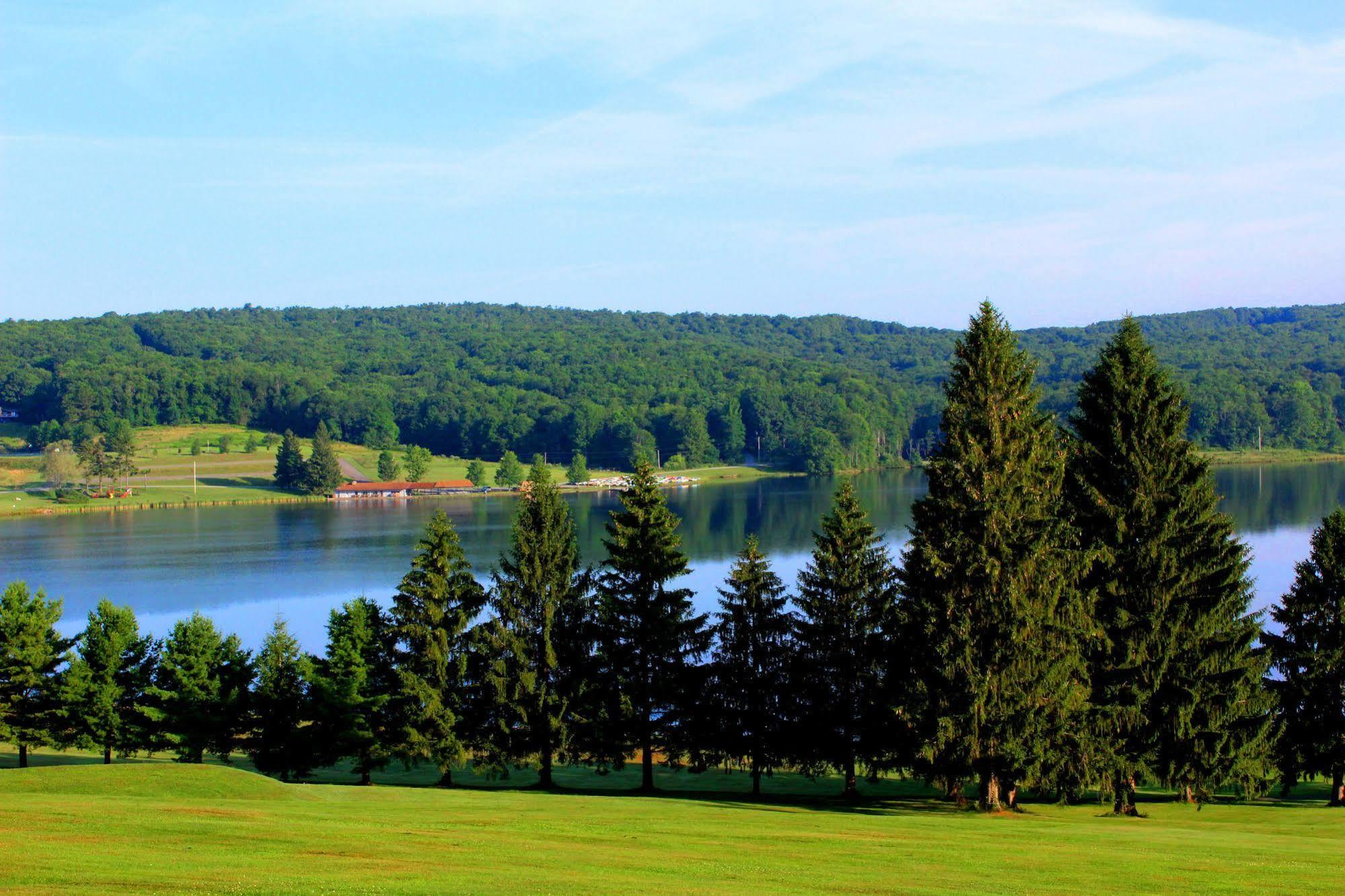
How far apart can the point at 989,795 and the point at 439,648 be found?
1223cm

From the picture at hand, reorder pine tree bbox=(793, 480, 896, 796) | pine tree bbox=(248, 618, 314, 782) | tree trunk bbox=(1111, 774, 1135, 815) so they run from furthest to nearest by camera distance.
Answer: pine tree bbox=(248, 618, 314, 782) → pine tree bbox=(793, 480, 896, 796) → tree trunk bbox=(1111, 774, 1135, 815)

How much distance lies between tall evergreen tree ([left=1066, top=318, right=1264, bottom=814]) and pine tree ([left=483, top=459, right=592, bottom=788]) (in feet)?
36.6

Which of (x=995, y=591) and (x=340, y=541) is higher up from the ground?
(x=995, y=591)

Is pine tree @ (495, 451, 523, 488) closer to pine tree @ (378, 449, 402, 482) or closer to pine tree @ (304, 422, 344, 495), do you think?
pine tree @ (378, 449, 402, 482)

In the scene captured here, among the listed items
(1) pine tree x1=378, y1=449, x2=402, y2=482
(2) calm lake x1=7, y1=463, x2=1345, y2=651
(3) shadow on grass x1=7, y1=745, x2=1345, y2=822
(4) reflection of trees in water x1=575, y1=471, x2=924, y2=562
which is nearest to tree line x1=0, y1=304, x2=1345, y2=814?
(3) shadow on grass x1=7, y1=745, x2=1345, y2=822

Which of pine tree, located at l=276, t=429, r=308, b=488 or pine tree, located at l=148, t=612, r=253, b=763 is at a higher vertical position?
pine tree, located at l=276, t=429, r=308, b=488

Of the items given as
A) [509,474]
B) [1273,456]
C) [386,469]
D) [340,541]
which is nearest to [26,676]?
[340,541]

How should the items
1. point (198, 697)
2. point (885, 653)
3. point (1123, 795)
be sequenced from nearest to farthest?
point (1123, 795) < point (885, 653) < point (198, 697)

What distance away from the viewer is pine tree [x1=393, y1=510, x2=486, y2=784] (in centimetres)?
2611

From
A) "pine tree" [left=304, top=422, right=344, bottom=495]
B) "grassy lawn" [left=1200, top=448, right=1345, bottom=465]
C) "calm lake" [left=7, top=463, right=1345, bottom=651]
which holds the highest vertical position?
"grassy lawn" [left=1200, top=448, right=1345, bottom=465]

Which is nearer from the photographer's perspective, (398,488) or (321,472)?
(321,472)

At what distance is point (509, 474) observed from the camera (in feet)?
460

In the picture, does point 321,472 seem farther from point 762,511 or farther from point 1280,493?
point 1280,493

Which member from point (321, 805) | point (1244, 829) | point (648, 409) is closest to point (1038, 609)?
point (1244, 829)
